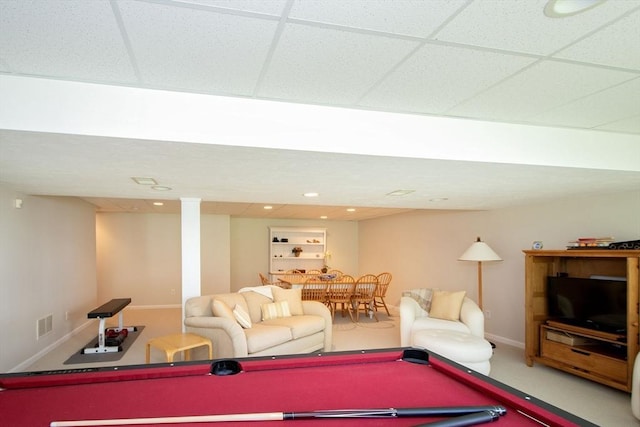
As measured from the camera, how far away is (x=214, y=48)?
1617 mm

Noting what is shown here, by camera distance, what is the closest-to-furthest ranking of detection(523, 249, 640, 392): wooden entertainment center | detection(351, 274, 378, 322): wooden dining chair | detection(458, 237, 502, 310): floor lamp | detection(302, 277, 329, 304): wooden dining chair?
detection(523, 249, 640, 392): wooden entertainment center → detection(458, 237, 502, 310): floor lamp → detection(302, 277, 329, 304): wooden dining chair → detection(351, 274, 378, 322): wooden dining chair

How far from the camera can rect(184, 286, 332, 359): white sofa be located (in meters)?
4.04

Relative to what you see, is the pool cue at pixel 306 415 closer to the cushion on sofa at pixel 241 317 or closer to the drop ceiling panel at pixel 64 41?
the drop ceiling panel at pixel 64 41

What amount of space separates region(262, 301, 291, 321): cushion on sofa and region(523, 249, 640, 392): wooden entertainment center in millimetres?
3074

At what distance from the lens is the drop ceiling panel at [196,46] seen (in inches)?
55.1

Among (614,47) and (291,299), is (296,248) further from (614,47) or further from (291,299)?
(614,47)

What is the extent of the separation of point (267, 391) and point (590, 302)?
3875 mm

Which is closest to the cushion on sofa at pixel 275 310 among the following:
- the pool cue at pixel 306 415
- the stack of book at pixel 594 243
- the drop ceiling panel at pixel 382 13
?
the stack of book at pixel 594 243

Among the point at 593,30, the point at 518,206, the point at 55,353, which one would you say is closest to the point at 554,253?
the point at 518,206

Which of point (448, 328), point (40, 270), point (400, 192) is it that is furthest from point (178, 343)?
point (448, 328)

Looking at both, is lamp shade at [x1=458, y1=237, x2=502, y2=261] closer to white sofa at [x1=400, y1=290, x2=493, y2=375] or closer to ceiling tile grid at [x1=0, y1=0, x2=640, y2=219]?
white sofa at [x1=400, y1=290, x2=493, y2=375]

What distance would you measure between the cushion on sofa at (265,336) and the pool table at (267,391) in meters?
2.10

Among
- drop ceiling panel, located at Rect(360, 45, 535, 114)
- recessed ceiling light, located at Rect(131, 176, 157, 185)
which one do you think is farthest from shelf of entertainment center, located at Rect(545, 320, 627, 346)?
recessed ceiling light, located at Rect(131, 176, 157, 185)

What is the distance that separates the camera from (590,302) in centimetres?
408
